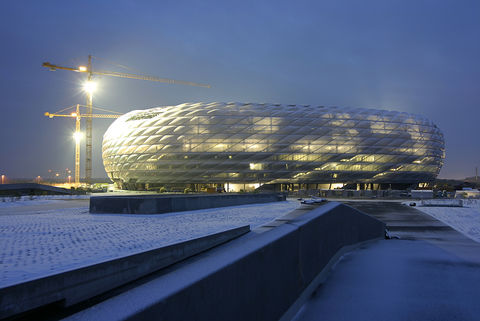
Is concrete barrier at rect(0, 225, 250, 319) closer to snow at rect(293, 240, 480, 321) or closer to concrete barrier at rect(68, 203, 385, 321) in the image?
concrete barrier at rect(68, 203, 385, 321)

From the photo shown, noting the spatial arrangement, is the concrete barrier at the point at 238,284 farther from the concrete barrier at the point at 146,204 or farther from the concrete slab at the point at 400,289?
the concrete barrier at the point at 146,204

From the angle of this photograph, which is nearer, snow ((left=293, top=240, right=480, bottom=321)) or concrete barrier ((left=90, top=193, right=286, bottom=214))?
snow ((left=293, top=240, right=480, bottom=321))

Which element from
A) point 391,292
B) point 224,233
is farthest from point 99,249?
point 391,292

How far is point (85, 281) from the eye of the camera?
2.71 m

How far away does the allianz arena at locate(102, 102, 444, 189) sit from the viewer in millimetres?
59500

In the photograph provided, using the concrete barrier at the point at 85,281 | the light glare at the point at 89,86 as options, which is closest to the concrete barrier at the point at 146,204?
the concrete barrier at the point at 85,281

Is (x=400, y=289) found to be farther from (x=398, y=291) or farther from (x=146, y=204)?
(x=146, y=204)

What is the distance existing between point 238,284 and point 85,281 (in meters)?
1.20

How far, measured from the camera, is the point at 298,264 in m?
3.87

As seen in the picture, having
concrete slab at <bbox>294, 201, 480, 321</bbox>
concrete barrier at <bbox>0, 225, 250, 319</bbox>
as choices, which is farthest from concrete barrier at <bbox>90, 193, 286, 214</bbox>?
concrete barrier at <bbox>0, 225, 250, 319</bbox>

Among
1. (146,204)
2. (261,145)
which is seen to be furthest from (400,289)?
(261,145)

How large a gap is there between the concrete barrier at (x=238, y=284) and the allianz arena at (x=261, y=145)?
54.9 metres

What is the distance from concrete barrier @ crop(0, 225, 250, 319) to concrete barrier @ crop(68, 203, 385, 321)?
433 mm

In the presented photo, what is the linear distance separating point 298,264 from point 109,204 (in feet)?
31.2
